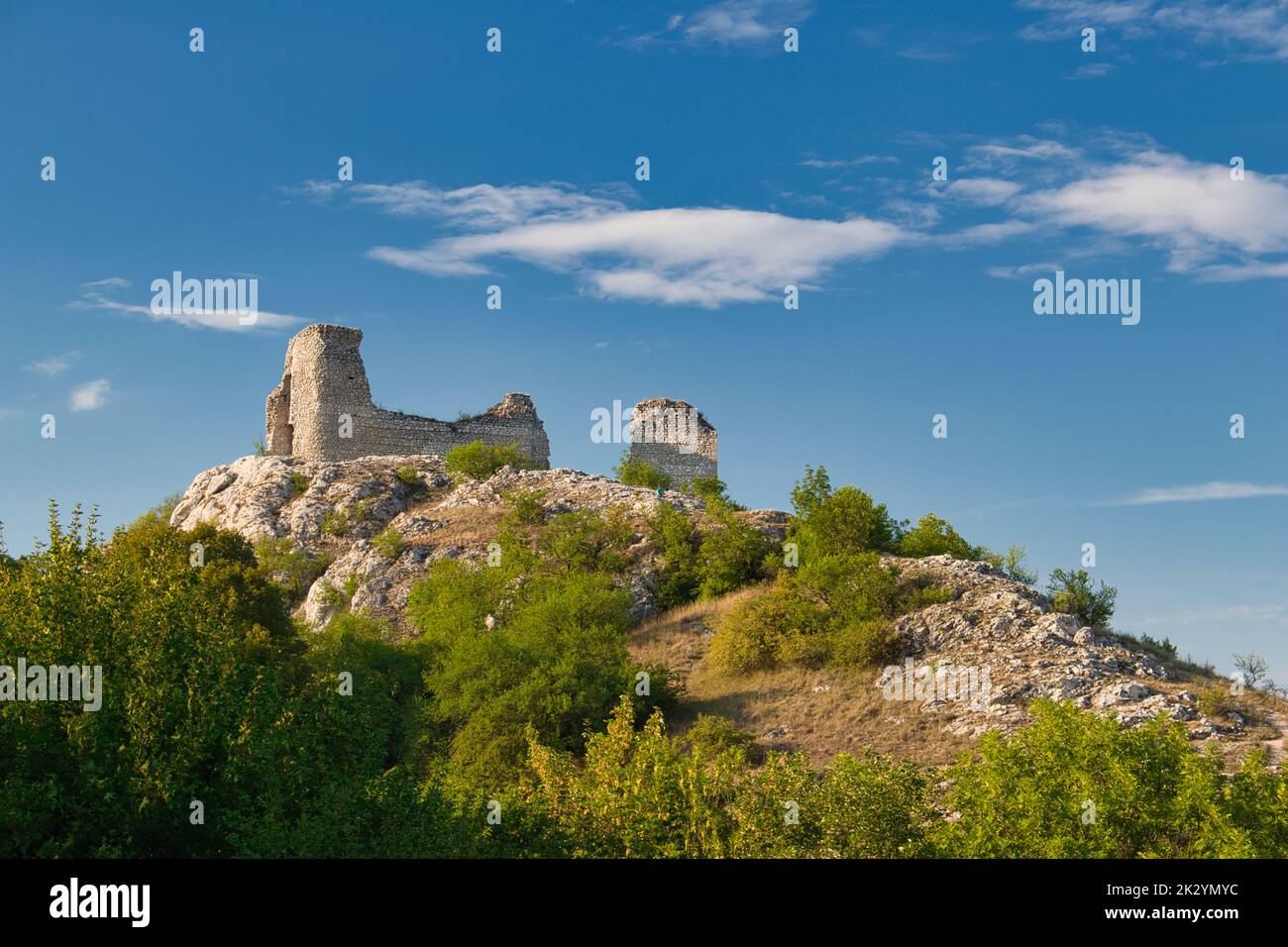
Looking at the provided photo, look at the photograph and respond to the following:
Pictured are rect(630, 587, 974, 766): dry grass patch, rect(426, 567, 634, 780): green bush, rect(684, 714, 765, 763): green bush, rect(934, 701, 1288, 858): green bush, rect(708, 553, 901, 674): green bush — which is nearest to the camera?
rect(934, 701, 1288, 858): green bush

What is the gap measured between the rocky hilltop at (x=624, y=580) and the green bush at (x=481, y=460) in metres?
0.76

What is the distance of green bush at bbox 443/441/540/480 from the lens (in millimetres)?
52750

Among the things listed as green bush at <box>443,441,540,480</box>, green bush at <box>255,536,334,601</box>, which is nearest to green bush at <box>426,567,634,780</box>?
green bush at <box>255,536,334,601</box>

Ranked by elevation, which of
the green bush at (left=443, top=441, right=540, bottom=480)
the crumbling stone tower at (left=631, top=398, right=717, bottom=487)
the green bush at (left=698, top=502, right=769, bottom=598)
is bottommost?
the green bush at (left=698, top=502, right=769, bottom=598)

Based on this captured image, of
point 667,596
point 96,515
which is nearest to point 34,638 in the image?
point 96,515

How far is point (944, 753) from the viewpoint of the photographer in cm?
2858

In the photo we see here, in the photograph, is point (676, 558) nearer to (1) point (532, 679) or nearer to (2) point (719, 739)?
(1) point (532, 679)

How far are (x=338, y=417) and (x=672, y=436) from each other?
15.1 metres

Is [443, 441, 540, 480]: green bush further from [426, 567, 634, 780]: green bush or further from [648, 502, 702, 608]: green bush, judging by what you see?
[426, 567, 634, 780]: green bush

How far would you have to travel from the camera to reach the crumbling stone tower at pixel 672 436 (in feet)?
200

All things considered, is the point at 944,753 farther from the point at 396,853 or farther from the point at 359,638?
the point at 359,638

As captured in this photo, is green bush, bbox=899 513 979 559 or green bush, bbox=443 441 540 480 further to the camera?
green bush, bbox=443 441 540 480

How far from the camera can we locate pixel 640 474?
196 feet

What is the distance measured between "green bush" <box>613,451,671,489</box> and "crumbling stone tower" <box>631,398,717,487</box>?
378 millimetres
